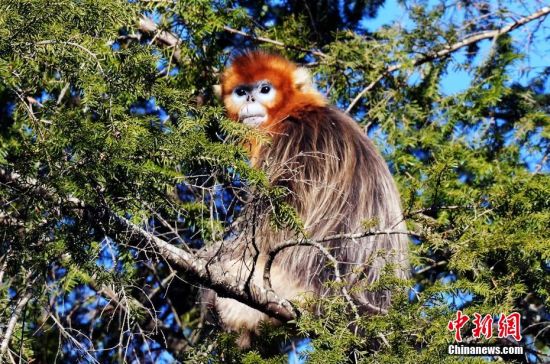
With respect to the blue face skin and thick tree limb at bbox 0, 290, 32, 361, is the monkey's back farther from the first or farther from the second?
thick tree limb at bbox 0, 290, 32, 361

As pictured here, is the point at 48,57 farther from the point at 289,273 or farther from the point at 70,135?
the point at 289,273

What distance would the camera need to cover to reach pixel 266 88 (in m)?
4.61

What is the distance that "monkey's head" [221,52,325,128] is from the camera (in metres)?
4.48

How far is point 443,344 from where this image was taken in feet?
7.96

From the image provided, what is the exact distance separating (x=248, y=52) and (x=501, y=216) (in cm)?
204

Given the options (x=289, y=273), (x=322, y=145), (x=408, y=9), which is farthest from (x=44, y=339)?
(x=408, y=9)

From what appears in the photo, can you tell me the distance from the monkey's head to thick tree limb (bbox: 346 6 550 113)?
0.83 feet

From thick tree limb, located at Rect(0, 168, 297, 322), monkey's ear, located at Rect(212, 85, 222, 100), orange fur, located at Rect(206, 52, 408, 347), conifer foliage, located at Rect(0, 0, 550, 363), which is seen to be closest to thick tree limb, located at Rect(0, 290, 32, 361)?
conifer foliage, located at Rect(0, 0, 550, 363)

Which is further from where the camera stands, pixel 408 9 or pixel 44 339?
pixel 408 9

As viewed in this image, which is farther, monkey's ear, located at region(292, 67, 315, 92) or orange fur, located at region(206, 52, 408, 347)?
monkey's ear, located at region(292, 67, 315, 92)

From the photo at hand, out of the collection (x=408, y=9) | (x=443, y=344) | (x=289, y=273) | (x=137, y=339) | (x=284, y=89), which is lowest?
(x=443, y=344)

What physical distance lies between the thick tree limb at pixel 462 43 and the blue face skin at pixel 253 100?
45cm

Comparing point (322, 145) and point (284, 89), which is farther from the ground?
point (284, 89)

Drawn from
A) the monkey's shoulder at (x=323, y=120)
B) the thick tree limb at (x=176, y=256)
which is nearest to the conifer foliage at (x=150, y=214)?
the thick tree limb at (x=176, y=256)
